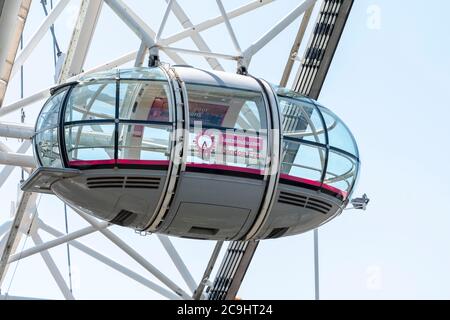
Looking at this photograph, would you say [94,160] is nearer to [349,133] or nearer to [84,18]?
[349,133]

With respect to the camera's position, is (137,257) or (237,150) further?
(137,257)

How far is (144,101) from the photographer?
17.5 meters

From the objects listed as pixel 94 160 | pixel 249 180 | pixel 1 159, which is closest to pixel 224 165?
pixel 249 180

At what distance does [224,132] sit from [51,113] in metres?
2.06

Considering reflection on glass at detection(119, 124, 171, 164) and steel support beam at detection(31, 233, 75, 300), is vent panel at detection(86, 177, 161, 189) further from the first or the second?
steel support beam at detection(31, 233, 75, 300)

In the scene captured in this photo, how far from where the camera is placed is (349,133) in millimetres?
18891

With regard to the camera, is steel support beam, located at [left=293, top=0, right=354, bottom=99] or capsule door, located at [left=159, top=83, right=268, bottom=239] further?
steel support beam, located at [left=293, top=0, right=354, bottom=99]

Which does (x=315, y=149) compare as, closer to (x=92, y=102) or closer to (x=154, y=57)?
(x=154, y=57)

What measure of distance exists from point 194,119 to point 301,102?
5.52 feet

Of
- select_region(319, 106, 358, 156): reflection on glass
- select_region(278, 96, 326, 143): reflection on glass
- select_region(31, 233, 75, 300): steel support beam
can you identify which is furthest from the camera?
select_region(31, 233, 75, 300): steel support beam

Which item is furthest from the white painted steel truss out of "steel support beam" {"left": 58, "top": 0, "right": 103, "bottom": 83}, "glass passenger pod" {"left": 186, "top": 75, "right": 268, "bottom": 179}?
"glass passenger pod" {"left": 186, "top": 75, "right": 268, "bottom": 179}

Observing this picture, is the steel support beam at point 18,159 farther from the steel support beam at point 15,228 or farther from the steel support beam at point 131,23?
the steel support beam at point 131,23

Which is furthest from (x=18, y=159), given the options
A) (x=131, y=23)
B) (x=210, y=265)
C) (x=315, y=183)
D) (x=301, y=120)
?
(x=315, y=183)

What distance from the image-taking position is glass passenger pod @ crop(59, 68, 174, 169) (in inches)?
682
